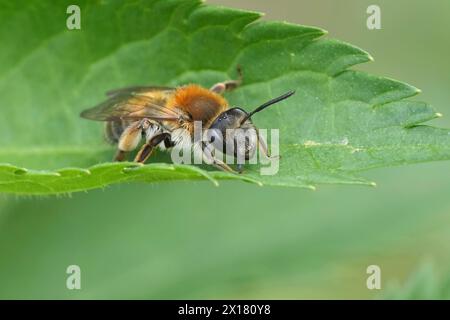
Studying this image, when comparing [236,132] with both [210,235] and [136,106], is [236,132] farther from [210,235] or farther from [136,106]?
[210,235]

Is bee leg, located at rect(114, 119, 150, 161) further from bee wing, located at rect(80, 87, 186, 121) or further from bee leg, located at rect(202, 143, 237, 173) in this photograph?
bee leg, located at rect(202, 143, 237, 173)

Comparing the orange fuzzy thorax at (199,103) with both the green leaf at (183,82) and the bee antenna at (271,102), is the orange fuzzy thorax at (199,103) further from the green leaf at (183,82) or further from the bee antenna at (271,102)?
the bee antenna at (271,102)

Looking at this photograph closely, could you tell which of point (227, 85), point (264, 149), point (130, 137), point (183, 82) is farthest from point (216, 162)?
point (130, 137)

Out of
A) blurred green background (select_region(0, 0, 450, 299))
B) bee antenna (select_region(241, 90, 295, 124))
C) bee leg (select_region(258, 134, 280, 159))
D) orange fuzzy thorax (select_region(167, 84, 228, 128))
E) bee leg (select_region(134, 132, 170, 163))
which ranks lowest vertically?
blurred green background (select_region(0, 0, 450, 299))

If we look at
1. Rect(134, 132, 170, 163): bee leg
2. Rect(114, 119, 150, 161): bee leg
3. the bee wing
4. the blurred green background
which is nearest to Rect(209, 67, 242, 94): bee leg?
the bee wing

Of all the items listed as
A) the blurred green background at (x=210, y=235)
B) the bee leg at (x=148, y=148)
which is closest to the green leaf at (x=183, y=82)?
the bee leg at (x=148, y=148)
